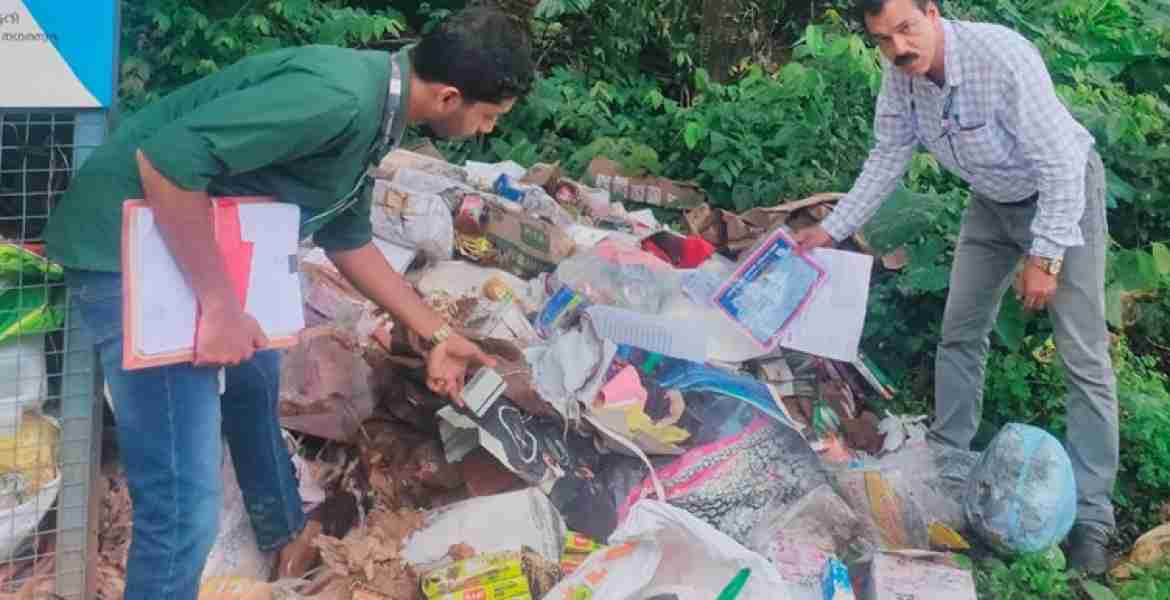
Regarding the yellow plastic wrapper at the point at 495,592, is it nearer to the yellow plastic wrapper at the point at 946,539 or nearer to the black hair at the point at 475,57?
the black hair at the point at 475,57

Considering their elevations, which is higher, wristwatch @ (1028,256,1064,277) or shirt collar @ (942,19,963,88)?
shirt collar @ (942,19,963,88)

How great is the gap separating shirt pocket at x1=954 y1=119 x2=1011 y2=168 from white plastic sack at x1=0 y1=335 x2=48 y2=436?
2.33 metres

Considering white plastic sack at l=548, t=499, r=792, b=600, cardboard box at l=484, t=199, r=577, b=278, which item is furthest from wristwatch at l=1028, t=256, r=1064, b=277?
cardboard box at l=484, t=199, r=577, b=278

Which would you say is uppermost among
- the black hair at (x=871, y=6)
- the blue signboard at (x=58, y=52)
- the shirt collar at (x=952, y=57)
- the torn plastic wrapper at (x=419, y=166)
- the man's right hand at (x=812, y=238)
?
the black hair at (x=871, y=6)

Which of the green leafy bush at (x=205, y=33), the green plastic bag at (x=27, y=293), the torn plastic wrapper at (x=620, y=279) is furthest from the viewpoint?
the green leafy bush at (x=205, y=33)

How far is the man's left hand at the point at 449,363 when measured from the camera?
8.46 feet

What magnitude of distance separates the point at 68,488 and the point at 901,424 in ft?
8.08

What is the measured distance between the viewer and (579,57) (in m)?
6.54

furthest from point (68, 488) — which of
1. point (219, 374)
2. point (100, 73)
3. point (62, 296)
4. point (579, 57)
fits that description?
point (579, 57)

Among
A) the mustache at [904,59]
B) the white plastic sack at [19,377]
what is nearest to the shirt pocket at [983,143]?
the mustache at [904,59]

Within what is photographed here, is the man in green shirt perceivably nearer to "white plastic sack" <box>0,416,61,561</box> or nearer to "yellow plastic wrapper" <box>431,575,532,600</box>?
"white plastic sack" <box>0,416,61,561</box>

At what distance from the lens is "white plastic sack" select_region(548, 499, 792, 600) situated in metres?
2.47

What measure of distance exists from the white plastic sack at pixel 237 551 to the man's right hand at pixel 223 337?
0.68 m

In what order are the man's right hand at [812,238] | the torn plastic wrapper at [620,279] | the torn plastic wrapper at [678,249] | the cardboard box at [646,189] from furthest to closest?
the cardboard box at [646,189] → the torn plastic wrapper at [678,249] → the torn plastic wrapper at [620,279] → the man's right hand at [812,238]
